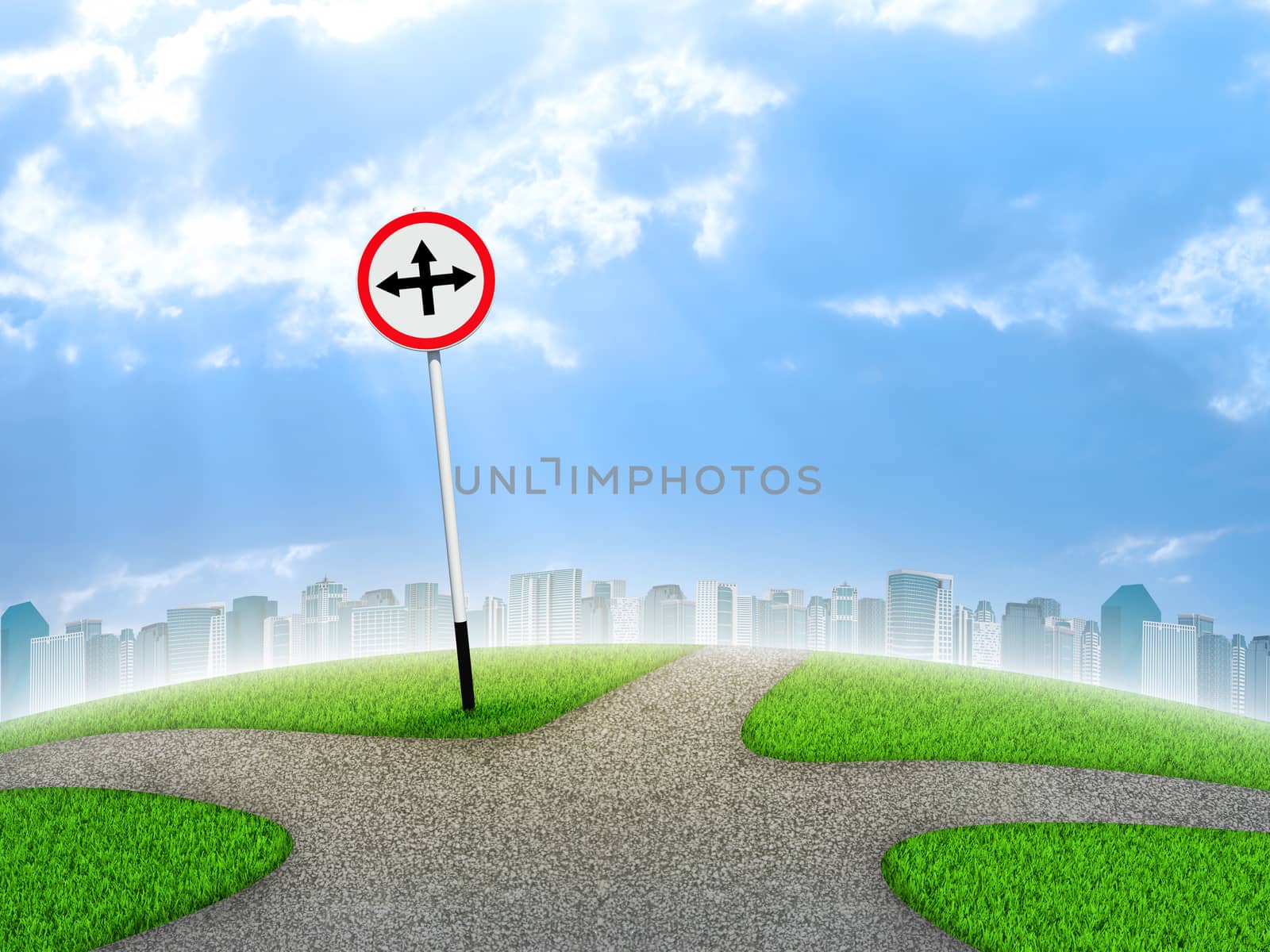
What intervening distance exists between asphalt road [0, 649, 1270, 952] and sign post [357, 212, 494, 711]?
1.79 m

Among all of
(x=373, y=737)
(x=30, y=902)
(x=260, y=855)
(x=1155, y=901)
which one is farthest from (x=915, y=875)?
(x=30, y=902)

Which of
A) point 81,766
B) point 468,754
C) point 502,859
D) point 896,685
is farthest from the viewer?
point 896,685

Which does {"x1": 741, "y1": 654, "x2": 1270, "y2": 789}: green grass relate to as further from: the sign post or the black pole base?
the sign post

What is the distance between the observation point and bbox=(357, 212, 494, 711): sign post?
8.19 meters

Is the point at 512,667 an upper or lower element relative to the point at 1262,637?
upper

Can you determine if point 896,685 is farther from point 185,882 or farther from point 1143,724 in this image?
point 185,882

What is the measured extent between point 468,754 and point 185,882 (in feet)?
7.55

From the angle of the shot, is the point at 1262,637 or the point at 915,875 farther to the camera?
the point at 1262,637

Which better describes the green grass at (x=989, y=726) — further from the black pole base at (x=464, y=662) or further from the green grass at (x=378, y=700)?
the black pole base at (x=464, y=662)

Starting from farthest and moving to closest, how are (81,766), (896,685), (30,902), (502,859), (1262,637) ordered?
1. (1262,637)
2. (896,685)
3. (81,766)
4. (502,859)
5. (30,902)

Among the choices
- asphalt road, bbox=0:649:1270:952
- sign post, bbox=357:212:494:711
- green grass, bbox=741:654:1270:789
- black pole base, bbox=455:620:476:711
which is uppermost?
sign post, bbox=357:212:494:711

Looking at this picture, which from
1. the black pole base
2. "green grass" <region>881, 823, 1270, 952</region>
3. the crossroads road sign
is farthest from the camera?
the black pole base

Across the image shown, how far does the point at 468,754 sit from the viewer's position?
23.7ft

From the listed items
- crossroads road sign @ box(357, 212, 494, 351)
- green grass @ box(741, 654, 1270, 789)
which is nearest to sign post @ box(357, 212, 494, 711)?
crossroads road sign @ box(357, 212, 494, 351)
